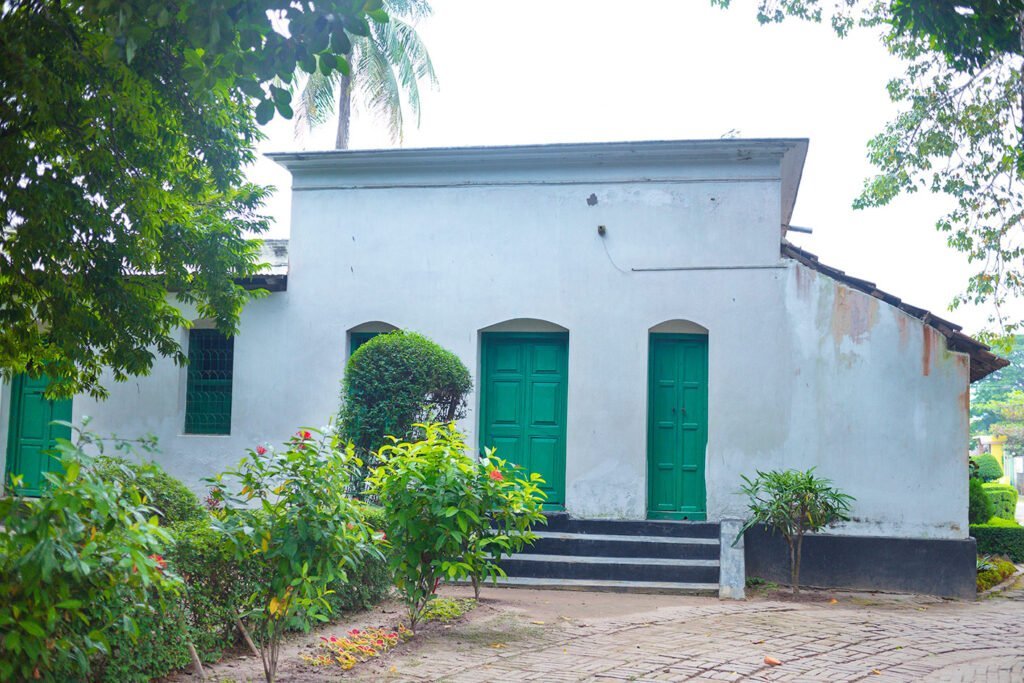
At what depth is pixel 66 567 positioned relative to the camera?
13.2ft

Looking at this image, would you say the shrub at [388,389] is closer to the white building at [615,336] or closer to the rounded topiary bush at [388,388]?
the rounded topiary bush at [388,388]

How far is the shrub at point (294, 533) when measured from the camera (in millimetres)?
5406

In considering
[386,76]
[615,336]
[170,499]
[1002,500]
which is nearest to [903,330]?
[615,336]

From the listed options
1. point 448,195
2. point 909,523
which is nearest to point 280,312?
point 448,195

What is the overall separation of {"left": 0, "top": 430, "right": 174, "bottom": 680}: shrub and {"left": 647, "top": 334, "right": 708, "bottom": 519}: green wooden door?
8000 millimetres

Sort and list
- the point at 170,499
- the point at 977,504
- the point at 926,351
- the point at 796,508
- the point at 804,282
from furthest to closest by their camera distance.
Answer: the point at 977,504
the point at 804,282
the point at 926,351
the point at 796,508
the point at 170,499

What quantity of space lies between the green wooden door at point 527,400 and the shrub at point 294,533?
6209 mm

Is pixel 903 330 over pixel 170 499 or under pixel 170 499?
over

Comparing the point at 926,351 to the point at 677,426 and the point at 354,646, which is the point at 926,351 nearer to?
the point at 677,426

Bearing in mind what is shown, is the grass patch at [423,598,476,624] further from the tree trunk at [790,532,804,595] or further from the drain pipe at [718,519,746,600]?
the tree trunk at [790,532,804,595]

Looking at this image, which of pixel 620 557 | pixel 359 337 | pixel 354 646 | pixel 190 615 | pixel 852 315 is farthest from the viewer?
pixel 359 337

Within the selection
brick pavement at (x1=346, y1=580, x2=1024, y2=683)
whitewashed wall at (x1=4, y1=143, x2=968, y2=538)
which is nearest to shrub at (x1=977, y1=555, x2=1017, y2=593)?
whitewashed wall at (x1=4, y1=143, x2=968, y2=538)

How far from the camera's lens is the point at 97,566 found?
13.7ft

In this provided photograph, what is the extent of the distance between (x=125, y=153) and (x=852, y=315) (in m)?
8.05
